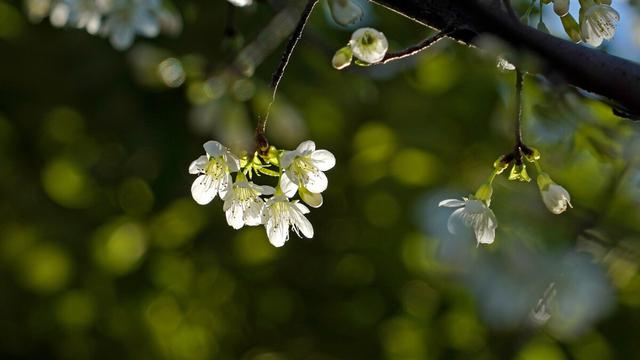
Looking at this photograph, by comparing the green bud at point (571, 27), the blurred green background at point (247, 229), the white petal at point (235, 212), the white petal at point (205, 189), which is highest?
the green bud at point (571, 27)

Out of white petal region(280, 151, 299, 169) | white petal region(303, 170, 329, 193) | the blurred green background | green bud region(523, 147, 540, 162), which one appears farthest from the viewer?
the blurred green background

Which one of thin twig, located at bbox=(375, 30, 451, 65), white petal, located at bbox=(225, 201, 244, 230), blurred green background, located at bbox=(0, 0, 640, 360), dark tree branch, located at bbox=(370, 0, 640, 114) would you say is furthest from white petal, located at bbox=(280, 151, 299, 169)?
blurred green background, located at bbox=(0, 0, 640, 360)

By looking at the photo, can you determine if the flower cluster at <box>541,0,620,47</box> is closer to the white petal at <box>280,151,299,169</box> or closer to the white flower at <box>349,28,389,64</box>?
the white flower at <box>349,28,389,64</box>

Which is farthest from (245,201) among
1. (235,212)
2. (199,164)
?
(199,164)

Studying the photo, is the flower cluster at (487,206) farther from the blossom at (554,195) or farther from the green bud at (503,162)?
the green bud at (503,162)

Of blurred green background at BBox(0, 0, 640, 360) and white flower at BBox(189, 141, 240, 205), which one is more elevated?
white flower at BBox(189, 141, 240, 205)

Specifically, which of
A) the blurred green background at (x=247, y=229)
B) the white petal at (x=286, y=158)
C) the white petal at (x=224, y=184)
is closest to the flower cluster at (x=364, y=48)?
the white petal at (x=286, y=158)

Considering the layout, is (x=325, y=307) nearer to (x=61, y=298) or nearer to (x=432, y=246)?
(x=432, y=246)

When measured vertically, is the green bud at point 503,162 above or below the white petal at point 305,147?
above
